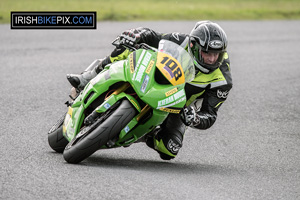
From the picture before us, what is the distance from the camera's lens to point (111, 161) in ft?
19.9

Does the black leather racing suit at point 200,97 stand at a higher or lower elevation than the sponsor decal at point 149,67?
lower

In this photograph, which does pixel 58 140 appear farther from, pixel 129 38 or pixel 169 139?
pixel 129 38

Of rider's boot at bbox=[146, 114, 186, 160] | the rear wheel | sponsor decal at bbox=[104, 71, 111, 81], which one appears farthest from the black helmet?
the rear wheel

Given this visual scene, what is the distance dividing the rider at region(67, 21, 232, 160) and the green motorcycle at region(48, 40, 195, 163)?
1.32ft

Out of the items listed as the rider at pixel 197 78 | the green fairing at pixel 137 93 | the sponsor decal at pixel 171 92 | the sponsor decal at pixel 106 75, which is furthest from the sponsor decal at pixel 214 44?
the sponsor decal at pixel 106 75

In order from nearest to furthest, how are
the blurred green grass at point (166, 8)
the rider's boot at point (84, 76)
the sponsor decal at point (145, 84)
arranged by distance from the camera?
the sponsor decal at point (145, 84) → the rider's boot at point (84, 76) → the blurred green grass at point (166, 8)

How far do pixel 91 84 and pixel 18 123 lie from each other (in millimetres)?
1981

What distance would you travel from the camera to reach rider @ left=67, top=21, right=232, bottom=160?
20.3 feet

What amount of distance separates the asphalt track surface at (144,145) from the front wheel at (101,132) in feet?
0.47

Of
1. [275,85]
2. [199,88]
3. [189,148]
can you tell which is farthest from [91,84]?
[275,85]

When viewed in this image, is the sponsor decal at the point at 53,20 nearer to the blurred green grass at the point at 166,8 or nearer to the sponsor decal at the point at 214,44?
the blurred green grass at the point at 166,8

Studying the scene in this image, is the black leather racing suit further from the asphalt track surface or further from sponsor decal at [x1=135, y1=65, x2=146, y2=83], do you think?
sponsor decal at [x1=135, y1=65, x2=146, y2=83]

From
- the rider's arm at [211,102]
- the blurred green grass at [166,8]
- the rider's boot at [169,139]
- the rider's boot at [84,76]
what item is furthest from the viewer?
the blurred green grass at [166,8]

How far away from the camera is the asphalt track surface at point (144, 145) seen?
5039 mm
